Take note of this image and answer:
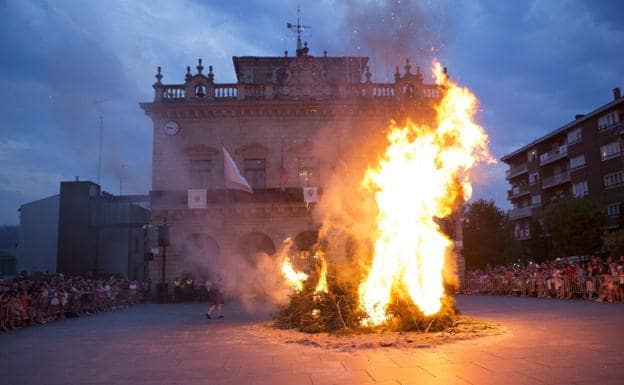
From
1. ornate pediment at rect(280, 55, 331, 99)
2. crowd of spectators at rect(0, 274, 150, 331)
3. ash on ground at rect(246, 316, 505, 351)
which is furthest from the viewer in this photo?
ornate pediment at rect(280, 55, 331, 99)

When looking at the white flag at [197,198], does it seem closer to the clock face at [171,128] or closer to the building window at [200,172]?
the building window at [200,172]

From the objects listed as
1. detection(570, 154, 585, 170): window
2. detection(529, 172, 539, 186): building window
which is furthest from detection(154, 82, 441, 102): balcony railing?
detection(529, 172, 539, 186): building window

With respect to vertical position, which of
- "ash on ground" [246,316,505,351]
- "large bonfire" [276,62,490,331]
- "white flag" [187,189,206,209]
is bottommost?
"ash on ground" [246,316,505,351]

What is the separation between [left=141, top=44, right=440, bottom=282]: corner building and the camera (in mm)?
31172

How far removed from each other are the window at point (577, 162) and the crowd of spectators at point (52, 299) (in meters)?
42.8

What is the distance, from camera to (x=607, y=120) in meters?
43.8

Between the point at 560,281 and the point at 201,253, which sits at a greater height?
the point at 201,253

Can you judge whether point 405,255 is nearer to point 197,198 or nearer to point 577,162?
point 197,198

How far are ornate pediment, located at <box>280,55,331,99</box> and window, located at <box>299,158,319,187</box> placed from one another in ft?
13.9

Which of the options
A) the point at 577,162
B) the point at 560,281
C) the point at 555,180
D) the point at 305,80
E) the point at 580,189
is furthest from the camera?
the point at 555,180

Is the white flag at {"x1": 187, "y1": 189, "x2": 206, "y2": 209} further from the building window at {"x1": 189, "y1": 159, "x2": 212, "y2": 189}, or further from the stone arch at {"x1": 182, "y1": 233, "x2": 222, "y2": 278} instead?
the building window at {"x1": 189, "y1": 159, "x2": 212, "y2": 189}

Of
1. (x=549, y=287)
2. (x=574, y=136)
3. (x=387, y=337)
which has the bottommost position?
(x=387, y=337)

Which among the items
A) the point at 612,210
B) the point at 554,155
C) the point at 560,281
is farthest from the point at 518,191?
the point at 560,281

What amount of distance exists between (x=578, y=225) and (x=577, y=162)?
12.3 meters
